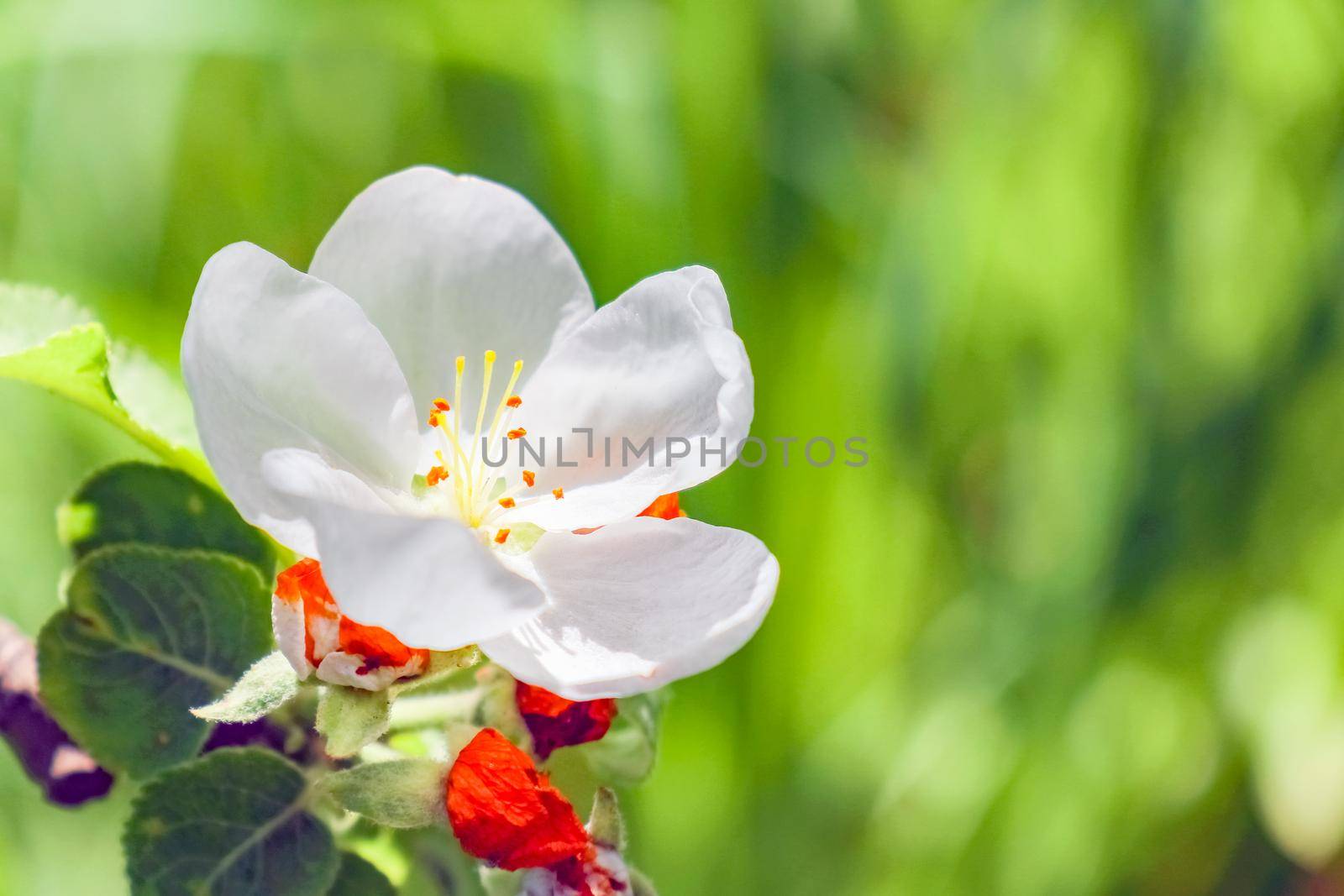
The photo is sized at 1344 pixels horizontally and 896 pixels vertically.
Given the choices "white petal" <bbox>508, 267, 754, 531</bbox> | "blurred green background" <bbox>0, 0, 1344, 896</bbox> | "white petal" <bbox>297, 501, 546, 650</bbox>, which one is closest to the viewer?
"white petal" <bbox>297, 501, 546, 650</bbox>

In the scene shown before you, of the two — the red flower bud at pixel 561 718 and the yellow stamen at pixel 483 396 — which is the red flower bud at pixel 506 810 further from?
the yellow stamen at pixel 483 396

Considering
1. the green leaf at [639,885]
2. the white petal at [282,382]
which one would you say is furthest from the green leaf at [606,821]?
the white petal at [282,382]

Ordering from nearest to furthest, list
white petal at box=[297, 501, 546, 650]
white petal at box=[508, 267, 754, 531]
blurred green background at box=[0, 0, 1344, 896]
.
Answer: white petal at box=[297, 501, 546, 650]
white petal at box=[508, 267, 754, 531]
blurred green background at box=[0, 0, 1344, 896]

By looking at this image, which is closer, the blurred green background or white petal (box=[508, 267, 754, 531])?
white petal (box=[508, 267, 754, 531])

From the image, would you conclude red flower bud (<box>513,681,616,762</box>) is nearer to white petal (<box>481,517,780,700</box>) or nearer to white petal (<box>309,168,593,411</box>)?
white petal (<box>481,517,780,700</box>)

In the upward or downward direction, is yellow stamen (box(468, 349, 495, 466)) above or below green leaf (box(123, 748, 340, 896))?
above

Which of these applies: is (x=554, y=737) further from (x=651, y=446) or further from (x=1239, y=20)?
(x=1239, y=20)

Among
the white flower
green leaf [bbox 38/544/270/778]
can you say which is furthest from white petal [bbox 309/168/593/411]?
green leaf [bbox 38/544/270/778]

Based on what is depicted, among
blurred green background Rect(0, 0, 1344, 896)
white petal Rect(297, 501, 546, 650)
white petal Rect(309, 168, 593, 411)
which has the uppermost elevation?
white petal Rect(309, 168, 593, 411)
